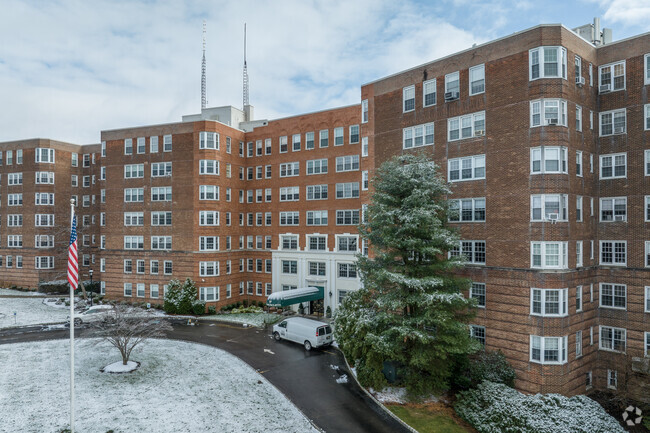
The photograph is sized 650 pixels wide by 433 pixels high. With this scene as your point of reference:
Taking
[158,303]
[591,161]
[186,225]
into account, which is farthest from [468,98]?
[158,303]

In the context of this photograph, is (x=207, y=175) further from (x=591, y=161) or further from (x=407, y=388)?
(x=591, y=161)

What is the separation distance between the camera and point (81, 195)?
193 feet

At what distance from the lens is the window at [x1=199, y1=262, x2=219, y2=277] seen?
4319cm

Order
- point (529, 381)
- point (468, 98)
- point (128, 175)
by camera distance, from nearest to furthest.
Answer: point (529, 381) < point (468, 98) < point (128, 175)

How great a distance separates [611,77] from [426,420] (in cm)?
2426

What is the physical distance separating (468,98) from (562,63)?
553 cm

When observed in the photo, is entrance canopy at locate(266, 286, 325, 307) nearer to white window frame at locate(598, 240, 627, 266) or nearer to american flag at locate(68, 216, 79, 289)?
american flag at locate(68, 216, 79, 289)

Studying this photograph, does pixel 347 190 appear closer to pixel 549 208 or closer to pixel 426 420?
pixel 549 208

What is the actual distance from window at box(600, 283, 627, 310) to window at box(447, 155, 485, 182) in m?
10.7

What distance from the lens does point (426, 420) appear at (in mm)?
20734

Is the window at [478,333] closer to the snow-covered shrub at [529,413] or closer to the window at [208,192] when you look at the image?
the snow-covered shrub at [529,413]

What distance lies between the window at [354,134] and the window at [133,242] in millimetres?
27068

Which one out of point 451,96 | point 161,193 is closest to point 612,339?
point 451,96

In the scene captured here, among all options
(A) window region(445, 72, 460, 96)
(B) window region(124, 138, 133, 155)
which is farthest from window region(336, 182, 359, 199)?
(B) window region(124, 138, 133, 155)
